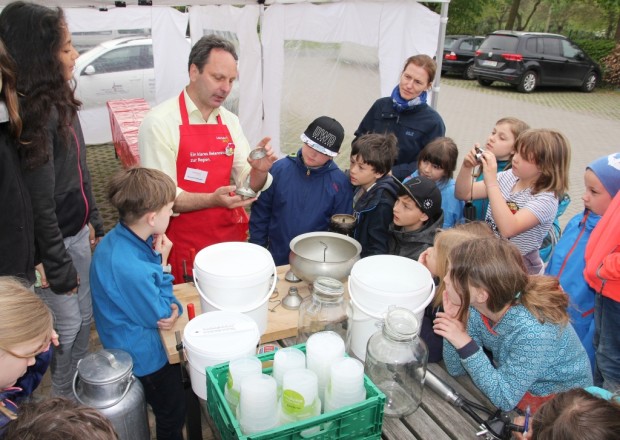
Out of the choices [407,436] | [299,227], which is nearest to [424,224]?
[299,227]

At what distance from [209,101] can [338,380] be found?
2.01 metres

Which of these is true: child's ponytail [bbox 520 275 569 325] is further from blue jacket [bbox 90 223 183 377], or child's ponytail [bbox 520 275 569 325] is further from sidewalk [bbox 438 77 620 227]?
sidewalk [bbox 438 77 620 227]

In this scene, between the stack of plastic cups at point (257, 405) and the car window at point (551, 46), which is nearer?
the stack of plastic cups at point (257, 405)

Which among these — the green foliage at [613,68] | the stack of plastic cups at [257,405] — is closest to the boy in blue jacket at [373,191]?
the stack of plastic cups at [257,405]

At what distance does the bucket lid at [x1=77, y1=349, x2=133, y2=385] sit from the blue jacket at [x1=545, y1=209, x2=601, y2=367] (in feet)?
7.65

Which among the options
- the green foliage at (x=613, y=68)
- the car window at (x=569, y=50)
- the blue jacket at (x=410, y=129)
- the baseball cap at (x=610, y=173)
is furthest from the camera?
the green foliage at (x=613, y=68)

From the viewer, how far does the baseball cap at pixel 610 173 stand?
2.43m

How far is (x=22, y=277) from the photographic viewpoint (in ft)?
7.00

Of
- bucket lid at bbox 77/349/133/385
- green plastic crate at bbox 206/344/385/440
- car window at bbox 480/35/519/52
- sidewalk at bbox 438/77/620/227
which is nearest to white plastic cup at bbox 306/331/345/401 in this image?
green plastic crate at bbox 206/344/385/440

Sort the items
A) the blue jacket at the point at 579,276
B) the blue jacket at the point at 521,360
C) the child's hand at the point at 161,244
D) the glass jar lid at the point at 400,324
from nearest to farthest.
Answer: the glass jar lid at the point at 400,324 → the blue jacket at the point at 521,360 → the child's hand at the point at 161,244 → the blue jacket at the point at 579,276

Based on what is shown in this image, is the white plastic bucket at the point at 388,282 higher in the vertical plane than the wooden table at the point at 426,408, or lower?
higher

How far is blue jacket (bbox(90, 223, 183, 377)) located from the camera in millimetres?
2029

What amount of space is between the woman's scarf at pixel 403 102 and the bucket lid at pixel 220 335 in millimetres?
2536

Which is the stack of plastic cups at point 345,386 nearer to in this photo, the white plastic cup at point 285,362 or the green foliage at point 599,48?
the white plastic cup at point 285,362
